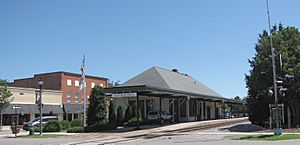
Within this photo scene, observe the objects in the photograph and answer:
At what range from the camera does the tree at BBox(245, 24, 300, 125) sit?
106 feet

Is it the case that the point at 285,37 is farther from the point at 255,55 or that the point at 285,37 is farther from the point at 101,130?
the point at 101,130

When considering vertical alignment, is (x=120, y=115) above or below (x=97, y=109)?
below

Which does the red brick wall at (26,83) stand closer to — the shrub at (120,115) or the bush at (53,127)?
the shrub at (120,115)

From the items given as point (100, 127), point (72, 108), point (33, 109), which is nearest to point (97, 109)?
point (100, 127)

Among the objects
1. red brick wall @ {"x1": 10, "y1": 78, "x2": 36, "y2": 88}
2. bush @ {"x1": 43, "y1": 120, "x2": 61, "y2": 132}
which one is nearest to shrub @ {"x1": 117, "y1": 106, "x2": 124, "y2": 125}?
bush @ {"x1": 43, "y1": 120, "x2": 61, "y2": 132}

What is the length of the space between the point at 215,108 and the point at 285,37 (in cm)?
3772

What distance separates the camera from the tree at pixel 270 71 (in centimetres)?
3238

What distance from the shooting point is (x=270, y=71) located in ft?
109

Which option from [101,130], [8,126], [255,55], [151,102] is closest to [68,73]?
[8,126]

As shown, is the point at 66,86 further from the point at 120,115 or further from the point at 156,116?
the point at 156,116

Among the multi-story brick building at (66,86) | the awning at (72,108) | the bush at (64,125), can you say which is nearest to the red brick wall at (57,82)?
the multi-story brick building at (66,86)

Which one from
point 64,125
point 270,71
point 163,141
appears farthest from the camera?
point 64,125

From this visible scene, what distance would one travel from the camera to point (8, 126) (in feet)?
172

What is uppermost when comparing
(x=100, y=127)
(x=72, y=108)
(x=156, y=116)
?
(x=72, y=108)
